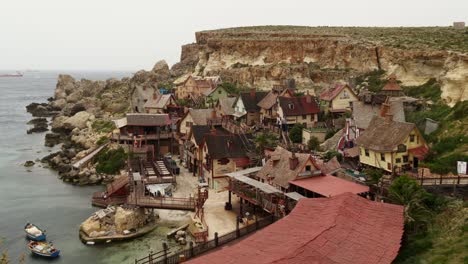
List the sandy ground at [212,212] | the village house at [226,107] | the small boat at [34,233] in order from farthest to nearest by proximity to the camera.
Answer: the village house at [226,107] < the small boat at [34,233] < the sandy ground at [212,212]

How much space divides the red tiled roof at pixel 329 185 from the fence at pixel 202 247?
363 centimetres

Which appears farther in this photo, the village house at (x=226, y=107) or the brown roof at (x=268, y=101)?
the village house at (x=226, y=107)

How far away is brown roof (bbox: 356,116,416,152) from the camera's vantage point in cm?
3894

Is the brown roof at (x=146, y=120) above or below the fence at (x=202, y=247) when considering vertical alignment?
above

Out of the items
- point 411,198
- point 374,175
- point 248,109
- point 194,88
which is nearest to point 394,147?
point 374,175

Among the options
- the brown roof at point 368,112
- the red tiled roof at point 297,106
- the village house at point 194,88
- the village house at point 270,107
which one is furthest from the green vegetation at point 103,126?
the brown roof at point 368,112

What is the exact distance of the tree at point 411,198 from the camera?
28844 mm

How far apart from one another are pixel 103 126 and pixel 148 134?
17406 mm

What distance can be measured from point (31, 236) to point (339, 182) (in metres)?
25.9

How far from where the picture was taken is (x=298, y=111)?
59562mm

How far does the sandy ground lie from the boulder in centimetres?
4066

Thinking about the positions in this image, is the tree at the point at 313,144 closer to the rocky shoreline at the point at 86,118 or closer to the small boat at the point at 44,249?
the rocky shoreline at the point at 86,118

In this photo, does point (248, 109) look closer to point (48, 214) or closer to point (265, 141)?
point (265, 141)

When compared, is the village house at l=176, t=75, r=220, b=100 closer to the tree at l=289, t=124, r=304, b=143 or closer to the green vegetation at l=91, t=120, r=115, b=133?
the green vegetation at l=91, t=120, r=115, b=133
